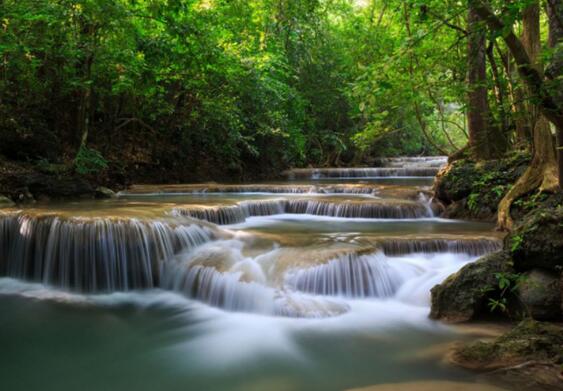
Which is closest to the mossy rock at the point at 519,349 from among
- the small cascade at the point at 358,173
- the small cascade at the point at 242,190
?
the small cascade at the point at 242,190

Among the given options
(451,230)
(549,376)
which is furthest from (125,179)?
(549,376)

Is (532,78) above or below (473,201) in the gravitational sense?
above

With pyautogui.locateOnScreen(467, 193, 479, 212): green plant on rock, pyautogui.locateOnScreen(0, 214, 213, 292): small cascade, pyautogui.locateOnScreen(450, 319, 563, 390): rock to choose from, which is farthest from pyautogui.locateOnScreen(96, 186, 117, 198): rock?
pyautogui.locateOnScreen(450, 319, 563, 390): rock

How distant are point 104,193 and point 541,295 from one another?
9.57m

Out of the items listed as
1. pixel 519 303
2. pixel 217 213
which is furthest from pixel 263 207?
pixel 519 303

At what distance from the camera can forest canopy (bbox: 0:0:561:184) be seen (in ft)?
20.8

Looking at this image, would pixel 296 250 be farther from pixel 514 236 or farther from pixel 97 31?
pixel 97 31

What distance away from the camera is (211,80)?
48.8ft

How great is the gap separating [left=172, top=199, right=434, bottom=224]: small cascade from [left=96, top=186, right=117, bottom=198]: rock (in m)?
3.20

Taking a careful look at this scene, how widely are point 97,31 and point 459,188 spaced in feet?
29.3

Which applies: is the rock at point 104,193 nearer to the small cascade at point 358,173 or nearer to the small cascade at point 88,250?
the small cascade at point 88,250

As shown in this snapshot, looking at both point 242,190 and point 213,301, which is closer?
point 213,301

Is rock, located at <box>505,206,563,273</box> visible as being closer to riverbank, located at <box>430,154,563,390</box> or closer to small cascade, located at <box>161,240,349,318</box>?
riverbank, located at <box>430,154,563,390</box>

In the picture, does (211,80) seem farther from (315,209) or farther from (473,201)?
(473,201)
